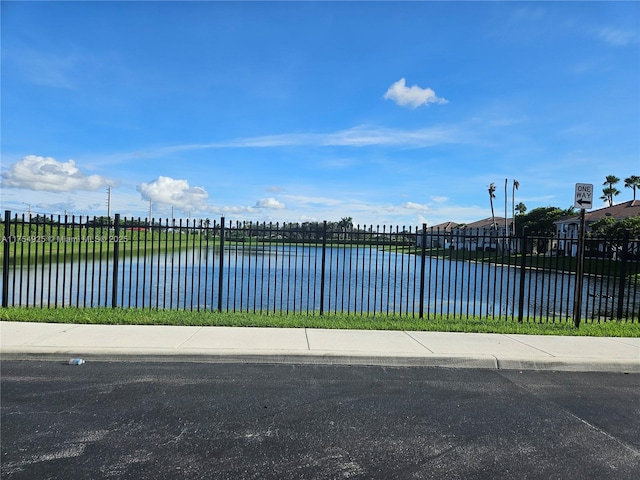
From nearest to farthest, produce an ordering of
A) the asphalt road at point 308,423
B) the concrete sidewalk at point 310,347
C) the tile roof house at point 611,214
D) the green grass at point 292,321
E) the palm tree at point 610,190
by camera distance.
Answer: the asphalt road at point 308,423 → the concrete sidewalk at point 310,347 → the green grass at point 292,321 → the tile roof house at point 611,214 → the palm tree at point 610,190

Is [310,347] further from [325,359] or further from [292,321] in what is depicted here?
[292,321]

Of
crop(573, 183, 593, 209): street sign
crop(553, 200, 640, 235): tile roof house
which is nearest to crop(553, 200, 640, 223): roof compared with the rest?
crop(553, 200, 640, 235): tile roof house

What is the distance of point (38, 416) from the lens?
4230mm

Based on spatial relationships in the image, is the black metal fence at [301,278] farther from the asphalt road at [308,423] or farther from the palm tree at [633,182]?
the palm tree at [633,182]

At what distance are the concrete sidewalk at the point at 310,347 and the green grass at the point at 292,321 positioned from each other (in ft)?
1.07

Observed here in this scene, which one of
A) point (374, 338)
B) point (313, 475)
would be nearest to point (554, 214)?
point (374, 338)

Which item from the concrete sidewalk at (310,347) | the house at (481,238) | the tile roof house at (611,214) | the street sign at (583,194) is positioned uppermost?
the tile roof house at (611,214)

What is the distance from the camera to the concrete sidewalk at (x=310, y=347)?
6316 millimetres

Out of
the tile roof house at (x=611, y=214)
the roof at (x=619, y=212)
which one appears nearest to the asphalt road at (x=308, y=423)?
the tile roof house at (x=611, y=214)

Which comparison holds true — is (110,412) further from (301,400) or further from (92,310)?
(92,310)

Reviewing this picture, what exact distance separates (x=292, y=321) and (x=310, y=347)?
1.82m

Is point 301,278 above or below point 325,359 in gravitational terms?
above

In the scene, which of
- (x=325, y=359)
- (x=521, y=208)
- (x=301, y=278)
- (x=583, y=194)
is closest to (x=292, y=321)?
(x=325, y=359)

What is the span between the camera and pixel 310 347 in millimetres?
6734
